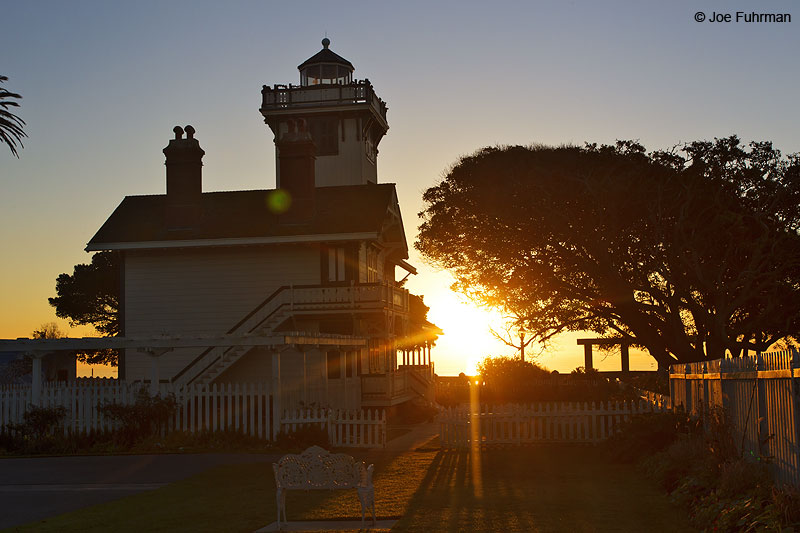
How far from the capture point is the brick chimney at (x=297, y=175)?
3744 cm

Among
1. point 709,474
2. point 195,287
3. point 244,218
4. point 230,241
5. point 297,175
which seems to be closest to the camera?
point 709,474

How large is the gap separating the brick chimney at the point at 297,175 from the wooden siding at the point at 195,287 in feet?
5.25

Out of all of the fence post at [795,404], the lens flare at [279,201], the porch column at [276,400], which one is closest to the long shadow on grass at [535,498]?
the fence post at [795,404]

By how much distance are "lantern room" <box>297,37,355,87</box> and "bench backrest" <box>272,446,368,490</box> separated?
41.4 meters

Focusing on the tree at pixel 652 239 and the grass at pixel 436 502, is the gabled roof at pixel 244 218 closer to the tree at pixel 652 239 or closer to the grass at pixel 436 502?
the tree at pixel 652 239

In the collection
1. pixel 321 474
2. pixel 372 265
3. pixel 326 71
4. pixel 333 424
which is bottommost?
pixel 333 424

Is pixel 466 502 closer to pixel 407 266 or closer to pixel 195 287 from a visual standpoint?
pixel 195 287

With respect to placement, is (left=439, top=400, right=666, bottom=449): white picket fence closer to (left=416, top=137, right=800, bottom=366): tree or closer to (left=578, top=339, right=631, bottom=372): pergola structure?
(left=416, top=137, right=800, bottom=366): tree

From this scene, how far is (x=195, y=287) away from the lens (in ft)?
123

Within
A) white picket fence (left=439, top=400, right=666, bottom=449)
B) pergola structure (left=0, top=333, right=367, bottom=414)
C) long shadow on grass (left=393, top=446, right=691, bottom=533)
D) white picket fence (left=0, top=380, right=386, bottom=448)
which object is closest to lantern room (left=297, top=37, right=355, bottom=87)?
pergola structure (left=0, top=333, right=367, bottom=414)

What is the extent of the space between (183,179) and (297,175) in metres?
4.60

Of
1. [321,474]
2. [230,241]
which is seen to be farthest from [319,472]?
[230,241]

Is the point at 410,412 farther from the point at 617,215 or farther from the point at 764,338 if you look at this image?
the point at 764,338

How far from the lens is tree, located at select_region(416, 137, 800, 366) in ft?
111
